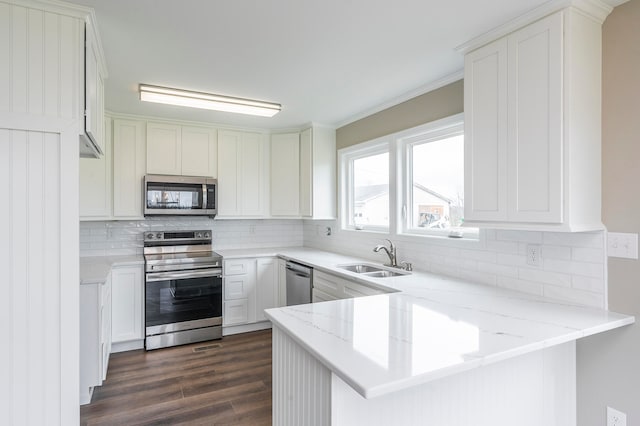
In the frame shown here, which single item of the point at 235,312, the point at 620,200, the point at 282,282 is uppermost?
the point at 620,200

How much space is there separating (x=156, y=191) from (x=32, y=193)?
2.14m

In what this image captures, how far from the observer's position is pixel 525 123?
1889 mm

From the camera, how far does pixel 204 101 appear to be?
10.4ft

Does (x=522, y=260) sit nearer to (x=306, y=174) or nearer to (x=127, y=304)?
(x=306, y=174)

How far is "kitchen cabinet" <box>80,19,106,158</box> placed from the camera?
1.91 meters

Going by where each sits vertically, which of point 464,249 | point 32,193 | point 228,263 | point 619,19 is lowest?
point 228,263

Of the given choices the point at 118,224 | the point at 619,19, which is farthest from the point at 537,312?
the point at 118,224

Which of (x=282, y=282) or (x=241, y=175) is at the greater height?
(x=241, y=175)

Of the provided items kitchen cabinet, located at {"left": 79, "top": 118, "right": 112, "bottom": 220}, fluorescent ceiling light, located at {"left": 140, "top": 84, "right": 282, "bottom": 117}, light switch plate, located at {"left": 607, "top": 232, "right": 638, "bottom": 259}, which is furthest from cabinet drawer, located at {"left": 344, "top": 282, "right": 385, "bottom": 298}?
kitchen cabinet, located at {"left": 79, "top": 118, "right": 112, "bottom": 220}

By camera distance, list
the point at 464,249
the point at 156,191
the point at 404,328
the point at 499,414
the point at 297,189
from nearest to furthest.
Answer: the point at 404,328 → the point at 499,414 → the point at 464,249 → the point at 156,191 → the point at 297,189

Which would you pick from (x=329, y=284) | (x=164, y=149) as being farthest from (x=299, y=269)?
(x=164, y=149)

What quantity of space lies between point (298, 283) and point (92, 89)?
2457 mm

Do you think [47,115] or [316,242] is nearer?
[47,115]

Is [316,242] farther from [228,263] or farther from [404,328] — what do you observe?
[404,328]
